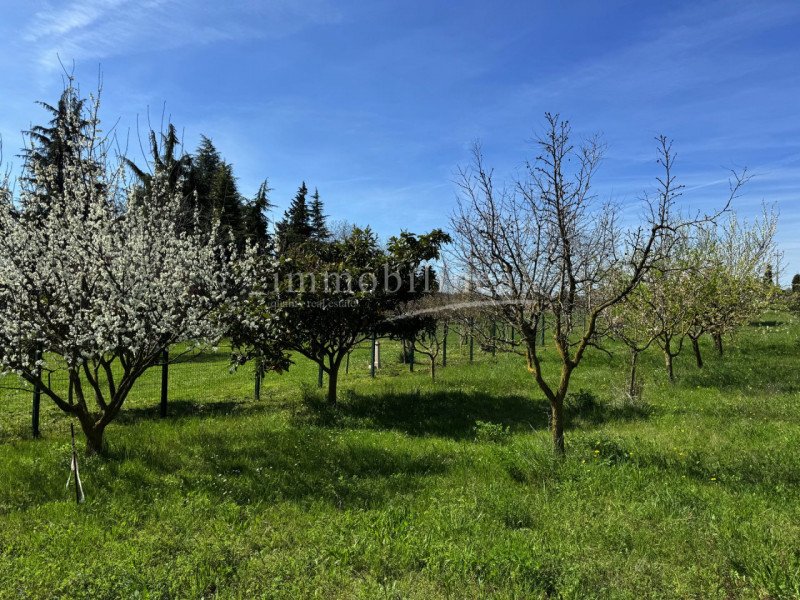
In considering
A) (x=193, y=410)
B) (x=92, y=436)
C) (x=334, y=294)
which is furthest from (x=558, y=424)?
(x=193, y=410)

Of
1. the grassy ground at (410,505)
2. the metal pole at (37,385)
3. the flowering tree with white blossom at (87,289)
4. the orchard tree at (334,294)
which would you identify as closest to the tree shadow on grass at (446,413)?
the grassy ground at (410,505)

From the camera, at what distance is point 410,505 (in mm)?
5648

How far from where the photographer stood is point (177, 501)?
222 inches

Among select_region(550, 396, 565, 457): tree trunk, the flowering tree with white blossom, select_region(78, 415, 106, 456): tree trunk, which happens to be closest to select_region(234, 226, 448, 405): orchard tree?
the flowering tree with white blossom

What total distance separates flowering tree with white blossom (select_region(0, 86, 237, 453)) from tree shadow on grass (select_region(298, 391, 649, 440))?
3.47 metres

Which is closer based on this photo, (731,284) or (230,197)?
(731,284)

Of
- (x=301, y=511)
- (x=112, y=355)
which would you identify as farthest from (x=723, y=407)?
(x=112, y=355)

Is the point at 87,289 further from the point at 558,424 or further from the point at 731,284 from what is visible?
the point at 731,284

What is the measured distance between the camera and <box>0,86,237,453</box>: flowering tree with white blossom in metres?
6.96

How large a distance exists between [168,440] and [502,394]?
821 centimetres

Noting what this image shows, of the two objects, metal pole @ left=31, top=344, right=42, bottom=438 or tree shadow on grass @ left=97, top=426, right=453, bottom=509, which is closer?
tree shadow on grass @ left=97, top=426, right=453, bottom=509

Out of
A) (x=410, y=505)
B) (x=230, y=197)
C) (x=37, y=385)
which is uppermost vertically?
(x=230, y=197)

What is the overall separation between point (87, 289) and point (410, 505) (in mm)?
6003

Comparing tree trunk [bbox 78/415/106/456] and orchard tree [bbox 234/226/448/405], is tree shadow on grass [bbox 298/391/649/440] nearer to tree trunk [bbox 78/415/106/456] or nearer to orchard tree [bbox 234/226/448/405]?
orchard tree [bbox 234/226/448/405]
